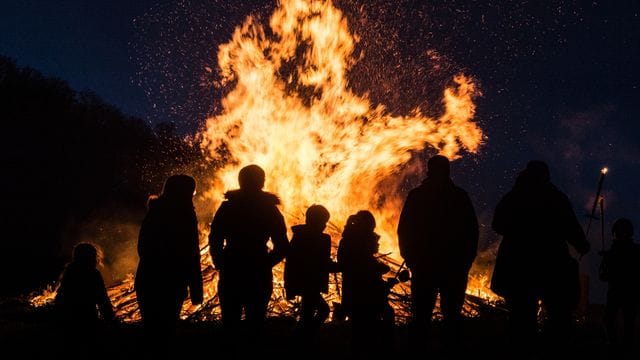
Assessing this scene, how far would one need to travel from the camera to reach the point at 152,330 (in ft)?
15.8

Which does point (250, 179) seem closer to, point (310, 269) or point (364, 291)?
point (310, 269)

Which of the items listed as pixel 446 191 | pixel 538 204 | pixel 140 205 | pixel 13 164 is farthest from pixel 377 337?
pixel 140 205

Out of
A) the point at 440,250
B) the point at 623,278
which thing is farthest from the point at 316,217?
the point at 623,278

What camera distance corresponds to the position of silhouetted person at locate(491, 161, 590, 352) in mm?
5082

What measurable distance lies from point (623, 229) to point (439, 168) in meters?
4.48

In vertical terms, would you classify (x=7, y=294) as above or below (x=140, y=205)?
below

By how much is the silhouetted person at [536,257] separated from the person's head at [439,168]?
0.72 meters

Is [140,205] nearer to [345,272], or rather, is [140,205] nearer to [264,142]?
[264,142]

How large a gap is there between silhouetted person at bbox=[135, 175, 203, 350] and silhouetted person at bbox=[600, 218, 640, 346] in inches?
260

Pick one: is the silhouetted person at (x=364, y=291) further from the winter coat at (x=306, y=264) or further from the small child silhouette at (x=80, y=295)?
the small child silhouette at (x=80, y=295)

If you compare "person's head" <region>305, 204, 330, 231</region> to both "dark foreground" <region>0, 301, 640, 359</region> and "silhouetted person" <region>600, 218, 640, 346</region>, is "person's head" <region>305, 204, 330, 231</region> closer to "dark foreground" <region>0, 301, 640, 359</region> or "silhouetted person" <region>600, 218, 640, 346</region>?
"dark foreground" <region>0, 301, 640, 359</region>

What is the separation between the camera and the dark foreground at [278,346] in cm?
548

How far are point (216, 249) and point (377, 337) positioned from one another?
2102mm

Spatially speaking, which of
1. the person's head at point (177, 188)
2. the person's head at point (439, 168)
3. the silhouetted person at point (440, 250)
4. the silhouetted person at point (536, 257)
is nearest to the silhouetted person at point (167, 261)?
the person's head at point (177, 188)
